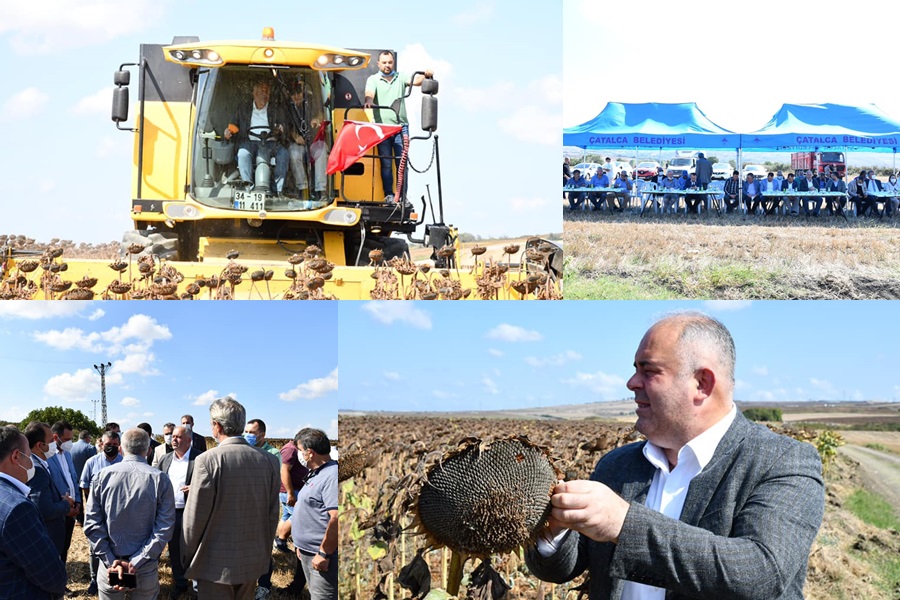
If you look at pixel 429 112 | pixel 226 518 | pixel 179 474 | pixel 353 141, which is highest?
pixel 429 112

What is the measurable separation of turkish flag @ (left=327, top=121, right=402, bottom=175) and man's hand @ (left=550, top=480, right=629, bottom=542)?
826cm

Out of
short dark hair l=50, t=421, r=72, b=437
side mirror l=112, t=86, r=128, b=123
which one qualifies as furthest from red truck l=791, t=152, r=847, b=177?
short dark hair l=50, t=421, r=72, b=437

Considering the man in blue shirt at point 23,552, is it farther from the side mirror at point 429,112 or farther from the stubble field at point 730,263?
the stubble field at point 730,263

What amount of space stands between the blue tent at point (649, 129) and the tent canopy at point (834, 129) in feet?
3.85

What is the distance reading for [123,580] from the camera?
18.0 ft

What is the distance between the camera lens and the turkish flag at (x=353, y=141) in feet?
34.0

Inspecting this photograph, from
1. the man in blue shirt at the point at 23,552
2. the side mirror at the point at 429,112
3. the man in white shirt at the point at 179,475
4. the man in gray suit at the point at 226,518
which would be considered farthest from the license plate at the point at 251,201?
the man in blue shirt at the point at 23,552

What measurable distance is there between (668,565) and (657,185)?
21.9 meters

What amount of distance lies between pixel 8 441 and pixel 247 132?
644 cm

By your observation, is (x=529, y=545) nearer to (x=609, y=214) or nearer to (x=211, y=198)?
(x=211, y=198)

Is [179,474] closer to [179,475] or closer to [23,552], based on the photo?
[179,475]

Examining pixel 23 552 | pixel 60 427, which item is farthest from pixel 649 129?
pixel 23 552

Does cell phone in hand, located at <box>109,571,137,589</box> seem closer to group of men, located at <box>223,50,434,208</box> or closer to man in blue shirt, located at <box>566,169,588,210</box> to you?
group of men, located at <box>223,50,434,208</box>

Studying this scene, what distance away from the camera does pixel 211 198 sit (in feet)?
34.1
